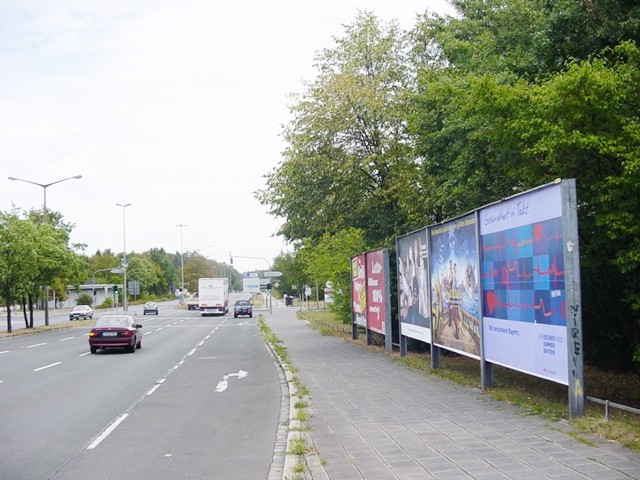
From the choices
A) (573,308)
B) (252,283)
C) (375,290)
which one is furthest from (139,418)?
(252,283)

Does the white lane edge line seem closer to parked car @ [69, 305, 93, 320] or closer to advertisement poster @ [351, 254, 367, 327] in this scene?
advertisement poster @ [351, 254, 367, 327]

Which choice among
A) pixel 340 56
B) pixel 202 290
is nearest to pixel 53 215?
pixel 202 290

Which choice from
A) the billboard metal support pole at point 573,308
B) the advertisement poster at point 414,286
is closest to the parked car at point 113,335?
the advertisement poster at point 414,286

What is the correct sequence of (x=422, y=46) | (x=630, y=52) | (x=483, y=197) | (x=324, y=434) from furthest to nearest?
(x=422, y=46) < (x=483, y=197) < (x=630, y=52) < (x=324, y=434)

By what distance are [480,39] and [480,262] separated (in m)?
7.94

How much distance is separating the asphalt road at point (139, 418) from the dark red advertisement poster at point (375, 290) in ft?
12.0

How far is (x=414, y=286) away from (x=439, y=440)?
32.1 ft

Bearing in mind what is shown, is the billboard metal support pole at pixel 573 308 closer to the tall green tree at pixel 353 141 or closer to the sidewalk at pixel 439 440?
the sidewalk at pixel 439 440

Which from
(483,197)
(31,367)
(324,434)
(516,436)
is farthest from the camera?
(31,367)

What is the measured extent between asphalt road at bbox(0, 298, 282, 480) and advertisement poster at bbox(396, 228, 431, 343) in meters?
3.63

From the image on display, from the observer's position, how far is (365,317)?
986 inches

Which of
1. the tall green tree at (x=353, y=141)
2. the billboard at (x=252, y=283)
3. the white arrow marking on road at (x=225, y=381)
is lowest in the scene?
the white arrow marking on road at (x=225, y=381)

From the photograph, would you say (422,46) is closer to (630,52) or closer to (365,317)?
(365,317)

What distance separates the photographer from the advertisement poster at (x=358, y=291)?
2509 cm
